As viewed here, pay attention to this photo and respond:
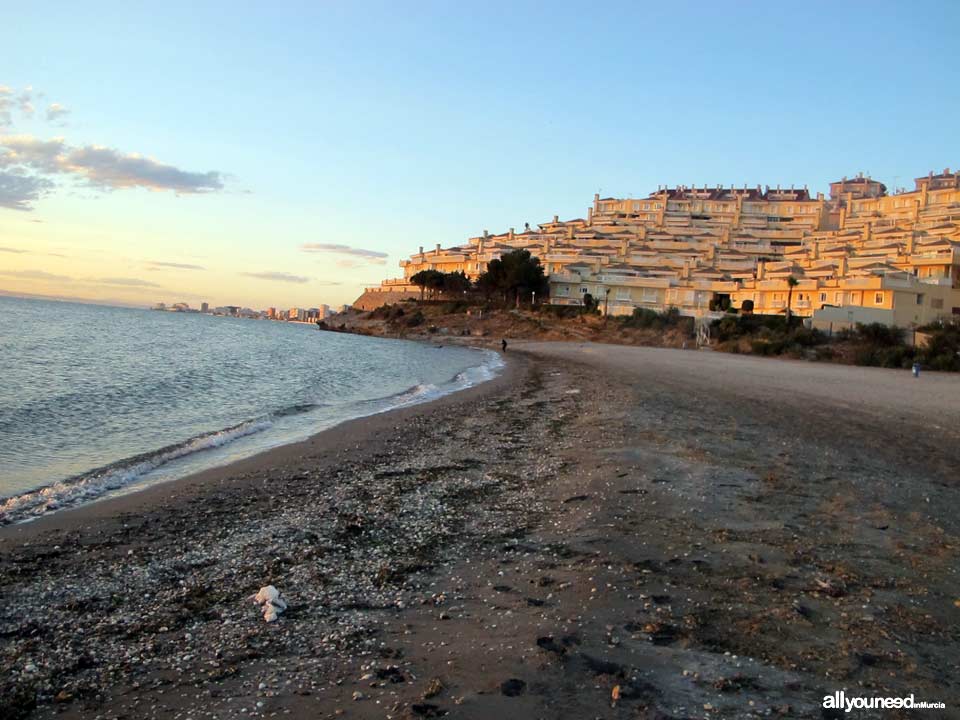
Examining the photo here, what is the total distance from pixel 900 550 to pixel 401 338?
297 ft

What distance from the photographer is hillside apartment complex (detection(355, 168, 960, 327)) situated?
196 feet

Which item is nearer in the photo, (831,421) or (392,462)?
(392,462)

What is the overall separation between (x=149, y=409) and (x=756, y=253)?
344 feet

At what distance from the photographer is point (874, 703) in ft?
14.8

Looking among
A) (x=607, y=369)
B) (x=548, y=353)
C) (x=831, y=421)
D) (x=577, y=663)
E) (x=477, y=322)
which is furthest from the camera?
(x=477, y=322)

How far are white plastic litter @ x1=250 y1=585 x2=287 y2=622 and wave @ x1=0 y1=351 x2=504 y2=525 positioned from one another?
535 cm

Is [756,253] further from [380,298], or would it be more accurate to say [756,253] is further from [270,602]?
[270,602]

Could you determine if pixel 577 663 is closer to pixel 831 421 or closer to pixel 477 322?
pixel 831 421

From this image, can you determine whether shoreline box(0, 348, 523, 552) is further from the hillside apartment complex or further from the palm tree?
the palm tree

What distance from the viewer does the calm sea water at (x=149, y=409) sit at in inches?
502

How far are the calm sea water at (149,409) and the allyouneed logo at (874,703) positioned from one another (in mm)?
10257

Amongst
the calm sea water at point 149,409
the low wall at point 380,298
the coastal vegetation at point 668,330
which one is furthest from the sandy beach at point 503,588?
the low wall at point 380,298

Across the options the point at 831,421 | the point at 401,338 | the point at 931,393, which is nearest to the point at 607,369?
the point at 931,393

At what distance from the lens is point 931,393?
1053 inches
